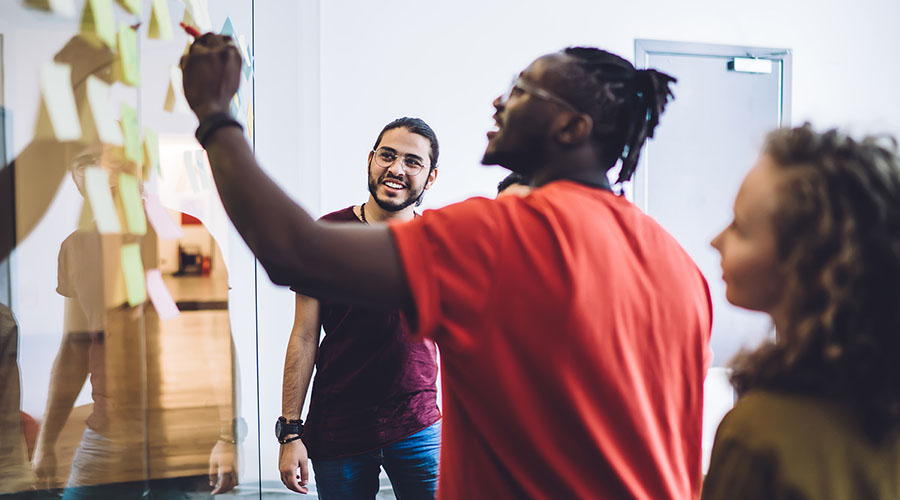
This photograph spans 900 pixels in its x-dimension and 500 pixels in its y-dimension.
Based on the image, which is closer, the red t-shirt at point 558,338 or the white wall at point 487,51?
the red t-shirt at point 558,338

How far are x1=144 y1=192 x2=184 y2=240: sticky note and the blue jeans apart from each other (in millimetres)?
689

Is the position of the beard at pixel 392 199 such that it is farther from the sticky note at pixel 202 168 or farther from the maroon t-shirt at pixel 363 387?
the sticky note at pixel 202 168

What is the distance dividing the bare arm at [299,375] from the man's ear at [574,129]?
1020 millimetres

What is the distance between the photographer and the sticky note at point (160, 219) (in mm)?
1090

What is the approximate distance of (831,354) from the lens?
20.6 inches

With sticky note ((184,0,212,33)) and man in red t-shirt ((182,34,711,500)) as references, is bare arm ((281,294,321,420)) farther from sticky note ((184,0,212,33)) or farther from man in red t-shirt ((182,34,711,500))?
man in red t-shirt ((182,34,711,500))

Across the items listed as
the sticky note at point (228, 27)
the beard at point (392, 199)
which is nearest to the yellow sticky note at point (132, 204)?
the sticky note at point (228, 27)

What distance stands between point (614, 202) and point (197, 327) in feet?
2.83

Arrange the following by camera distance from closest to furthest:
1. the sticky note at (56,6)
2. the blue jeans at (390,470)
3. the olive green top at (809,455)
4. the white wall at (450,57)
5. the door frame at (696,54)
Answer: the olive green top at (809,455)
the sticky note at (56,6)
the blue jeans at (390,470)
the white wall at (450,57)
the door frame at (696,54)

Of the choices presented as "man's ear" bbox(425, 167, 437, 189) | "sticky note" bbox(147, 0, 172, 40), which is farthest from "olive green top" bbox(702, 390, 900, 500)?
"man's ear" bbox(425, 167, 437, 189)

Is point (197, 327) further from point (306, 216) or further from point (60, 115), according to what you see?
point (306, 216)

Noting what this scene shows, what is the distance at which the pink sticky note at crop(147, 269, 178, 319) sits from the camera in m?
1.10

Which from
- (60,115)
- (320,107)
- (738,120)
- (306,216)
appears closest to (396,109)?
(320,107)

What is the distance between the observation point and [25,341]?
84 centimetres
